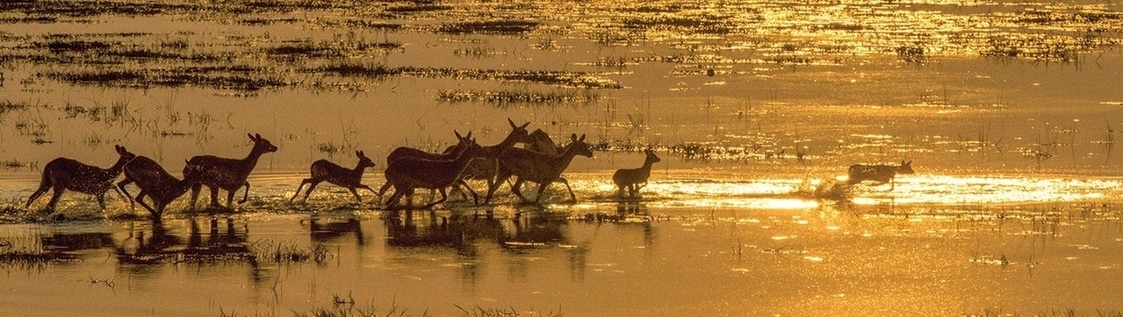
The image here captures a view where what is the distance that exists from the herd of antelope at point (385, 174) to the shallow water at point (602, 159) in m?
0.24

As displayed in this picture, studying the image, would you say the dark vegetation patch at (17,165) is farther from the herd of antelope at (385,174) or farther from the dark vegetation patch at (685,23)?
the dark vegetation patch at (685,23)

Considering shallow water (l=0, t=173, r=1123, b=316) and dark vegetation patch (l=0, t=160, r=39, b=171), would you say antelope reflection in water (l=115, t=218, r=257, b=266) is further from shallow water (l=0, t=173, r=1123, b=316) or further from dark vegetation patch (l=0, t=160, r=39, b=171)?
dark vegetation patch (l=0, t=160, r=39, b=171)

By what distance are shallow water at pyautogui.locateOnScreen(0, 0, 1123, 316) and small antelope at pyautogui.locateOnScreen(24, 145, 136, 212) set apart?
259mm

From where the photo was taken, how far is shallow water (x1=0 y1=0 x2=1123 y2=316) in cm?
1437

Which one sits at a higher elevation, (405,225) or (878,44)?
(878,44)

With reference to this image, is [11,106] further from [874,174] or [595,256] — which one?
[595,256]

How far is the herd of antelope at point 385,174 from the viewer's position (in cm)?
1806

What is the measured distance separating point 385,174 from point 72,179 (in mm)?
2895

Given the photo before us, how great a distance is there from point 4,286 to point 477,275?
3409mm

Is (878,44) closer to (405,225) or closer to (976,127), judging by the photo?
(976,127)

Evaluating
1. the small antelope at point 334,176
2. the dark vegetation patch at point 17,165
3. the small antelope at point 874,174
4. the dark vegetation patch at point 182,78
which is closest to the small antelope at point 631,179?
the small antelope at point 874,174

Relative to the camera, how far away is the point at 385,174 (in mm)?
18922

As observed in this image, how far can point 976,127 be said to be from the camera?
2675cm

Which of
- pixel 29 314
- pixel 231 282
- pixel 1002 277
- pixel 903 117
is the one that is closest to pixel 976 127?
pixel 903 117
